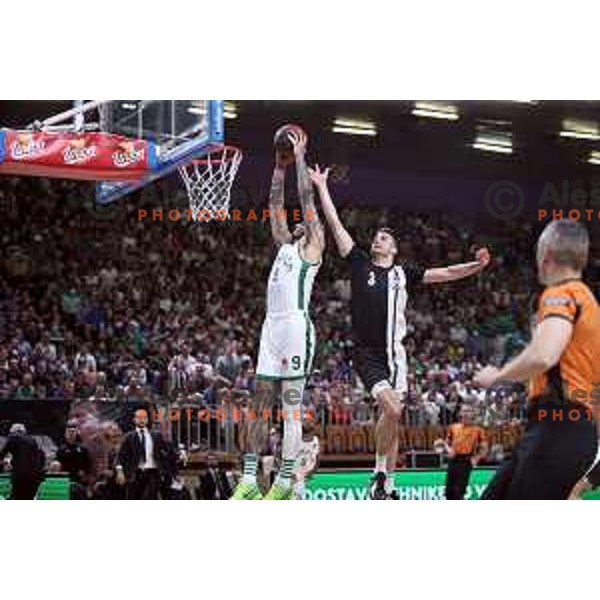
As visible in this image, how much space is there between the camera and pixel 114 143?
981 centimetres

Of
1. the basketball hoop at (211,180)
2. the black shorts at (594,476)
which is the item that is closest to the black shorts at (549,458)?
the black shorts at (594,476)

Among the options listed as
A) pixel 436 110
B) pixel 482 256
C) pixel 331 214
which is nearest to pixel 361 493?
pixel 482 256

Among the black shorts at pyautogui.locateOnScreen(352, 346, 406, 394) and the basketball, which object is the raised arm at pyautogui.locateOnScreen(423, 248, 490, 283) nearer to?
the black shorts at pyautogui.locateOnScreen(352, 346, 406, 394)

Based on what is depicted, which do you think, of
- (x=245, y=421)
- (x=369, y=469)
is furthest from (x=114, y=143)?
(x=369, y=469)

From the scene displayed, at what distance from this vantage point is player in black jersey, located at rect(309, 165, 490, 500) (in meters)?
9.72

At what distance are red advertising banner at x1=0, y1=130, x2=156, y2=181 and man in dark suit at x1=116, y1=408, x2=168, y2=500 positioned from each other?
1668 millimetres

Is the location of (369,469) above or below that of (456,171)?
below

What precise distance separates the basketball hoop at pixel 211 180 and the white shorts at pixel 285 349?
0.86 meters

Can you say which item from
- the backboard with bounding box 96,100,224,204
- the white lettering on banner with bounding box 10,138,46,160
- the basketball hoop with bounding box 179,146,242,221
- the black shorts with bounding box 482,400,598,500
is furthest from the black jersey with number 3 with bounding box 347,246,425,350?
the white lettering on banner with bounding box 10,138,46,160

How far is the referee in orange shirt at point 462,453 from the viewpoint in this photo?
9.70 m
